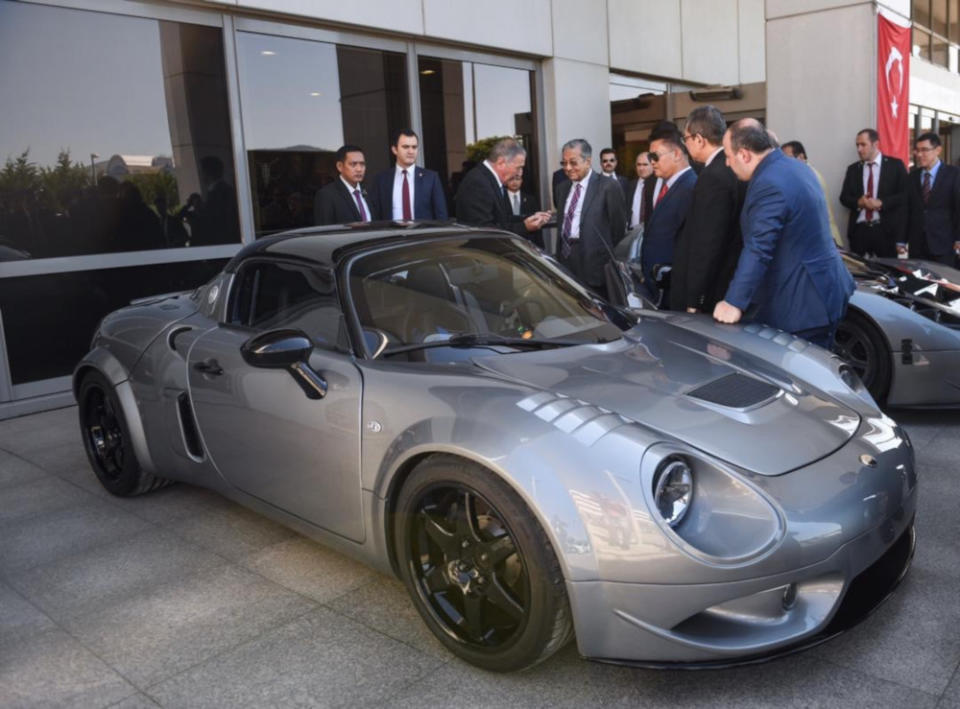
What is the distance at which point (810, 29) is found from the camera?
948cm

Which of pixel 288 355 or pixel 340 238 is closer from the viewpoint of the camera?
pixel 288 355

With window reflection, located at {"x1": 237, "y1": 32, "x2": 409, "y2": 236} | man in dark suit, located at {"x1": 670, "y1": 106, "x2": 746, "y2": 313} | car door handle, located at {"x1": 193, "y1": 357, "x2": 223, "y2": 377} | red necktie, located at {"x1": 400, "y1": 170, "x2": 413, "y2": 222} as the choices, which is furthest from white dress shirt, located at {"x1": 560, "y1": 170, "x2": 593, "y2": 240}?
car door handle, located at {"x1": 193, "y1": 357, "x2": 223, "y2": 377}

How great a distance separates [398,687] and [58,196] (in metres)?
5.31

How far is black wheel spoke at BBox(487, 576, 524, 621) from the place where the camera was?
244 cm

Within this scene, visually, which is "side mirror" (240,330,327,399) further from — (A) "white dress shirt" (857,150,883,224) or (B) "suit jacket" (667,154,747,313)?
(A) "white dress shirt" (857,150,883,224)

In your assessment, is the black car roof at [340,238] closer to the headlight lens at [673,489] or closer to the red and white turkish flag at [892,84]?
the headlight lens at [673,489]

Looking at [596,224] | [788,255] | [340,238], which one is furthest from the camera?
[596,224]

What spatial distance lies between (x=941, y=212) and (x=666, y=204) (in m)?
4.40

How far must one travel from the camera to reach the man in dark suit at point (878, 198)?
8148 mm

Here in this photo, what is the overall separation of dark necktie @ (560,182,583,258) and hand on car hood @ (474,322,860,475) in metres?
2.78

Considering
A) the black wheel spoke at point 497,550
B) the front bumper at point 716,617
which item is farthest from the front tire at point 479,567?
the front bumper at point 716,617

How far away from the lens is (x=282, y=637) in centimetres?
288

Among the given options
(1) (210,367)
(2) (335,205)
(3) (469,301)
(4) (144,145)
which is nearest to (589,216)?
(2) (335,205)

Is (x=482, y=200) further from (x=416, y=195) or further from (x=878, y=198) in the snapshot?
(x=878, y=198)
